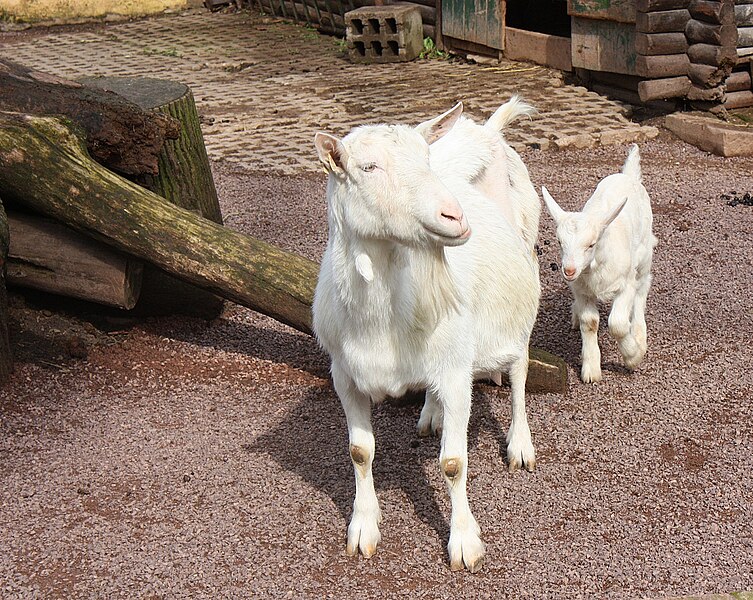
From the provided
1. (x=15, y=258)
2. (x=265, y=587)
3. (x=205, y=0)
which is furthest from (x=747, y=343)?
(x=205, y=0)

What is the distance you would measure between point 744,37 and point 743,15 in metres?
0.24

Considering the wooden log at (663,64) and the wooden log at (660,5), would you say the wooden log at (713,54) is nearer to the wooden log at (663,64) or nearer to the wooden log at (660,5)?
the wooden log at (663,64)

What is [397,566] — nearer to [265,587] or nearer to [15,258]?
[265,587]

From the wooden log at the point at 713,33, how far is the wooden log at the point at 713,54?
0.12 ft

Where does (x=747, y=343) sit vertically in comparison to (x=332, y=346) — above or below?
below

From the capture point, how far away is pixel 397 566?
160 inches

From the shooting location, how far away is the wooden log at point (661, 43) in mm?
9656

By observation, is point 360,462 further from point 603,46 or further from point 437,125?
point 603,46

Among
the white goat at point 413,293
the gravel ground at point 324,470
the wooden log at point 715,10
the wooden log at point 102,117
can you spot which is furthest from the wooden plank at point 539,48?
the white goat at point 413,293

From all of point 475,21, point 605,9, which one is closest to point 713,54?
point 605,9

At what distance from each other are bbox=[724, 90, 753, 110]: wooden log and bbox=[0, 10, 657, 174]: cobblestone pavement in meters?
0.83

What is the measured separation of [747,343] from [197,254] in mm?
3067

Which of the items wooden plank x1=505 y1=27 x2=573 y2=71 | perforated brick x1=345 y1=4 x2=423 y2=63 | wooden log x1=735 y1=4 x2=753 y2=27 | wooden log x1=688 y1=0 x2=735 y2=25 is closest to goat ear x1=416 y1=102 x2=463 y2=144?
wooden log x1=688 y1=0 x2=735 y2=25

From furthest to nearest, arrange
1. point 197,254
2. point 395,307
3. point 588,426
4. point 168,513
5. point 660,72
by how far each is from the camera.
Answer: point 660,72
point 197,254
point 588,426
point 168,513
point 395,307
